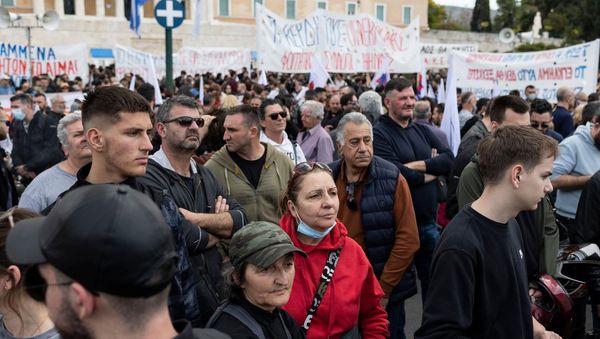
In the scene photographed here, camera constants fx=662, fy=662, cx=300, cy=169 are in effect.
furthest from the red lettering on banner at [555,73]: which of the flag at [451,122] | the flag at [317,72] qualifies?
the flag at [317,72]

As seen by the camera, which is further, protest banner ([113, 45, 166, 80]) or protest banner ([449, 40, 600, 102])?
protest banner ([113, 45, 166, 80])

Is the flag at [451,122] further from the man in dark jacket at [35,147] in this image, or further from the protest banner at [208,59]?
the protest banner at [208,59]

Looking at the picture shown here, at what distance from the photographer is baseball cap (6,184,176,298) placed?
1327mm

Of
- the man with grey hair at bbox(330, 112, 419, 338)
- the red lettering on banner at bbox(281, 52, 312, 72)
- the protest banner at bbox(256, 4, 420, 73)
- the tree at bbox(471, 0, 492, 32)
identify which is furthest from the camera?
the tree at bbox(471, 0, 492, 32)

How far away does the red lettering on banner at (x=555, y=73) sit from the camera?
1027 cm

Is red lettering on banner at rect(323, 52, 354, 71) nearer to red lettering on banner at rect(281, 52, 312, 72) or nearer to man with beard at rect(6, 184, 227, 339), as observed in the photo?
red lettering on banner at rect(281, 52, 312, 72)

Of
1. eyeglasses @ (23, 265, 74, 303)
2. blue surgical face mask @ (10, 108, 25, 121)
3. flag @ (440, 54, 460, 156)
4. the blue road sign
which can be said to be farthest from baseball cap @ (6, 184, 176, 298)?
the blue road sign

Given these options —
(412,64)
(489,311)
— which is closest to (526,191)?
(489,311)

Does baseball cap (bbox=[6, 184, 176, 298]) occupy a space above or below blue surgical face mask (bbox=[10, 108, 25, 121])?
above

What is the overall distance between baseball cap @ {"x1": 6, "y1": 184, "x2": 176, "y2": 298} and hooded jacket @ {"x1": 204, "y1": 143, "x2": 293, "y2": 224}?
288cm

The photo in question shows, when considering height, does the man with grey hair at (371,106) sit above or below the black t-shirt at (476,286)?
above

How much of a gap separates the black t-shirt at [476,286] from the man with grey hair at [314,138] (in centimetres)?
438

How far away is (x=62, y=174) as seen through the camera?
427 centimetres

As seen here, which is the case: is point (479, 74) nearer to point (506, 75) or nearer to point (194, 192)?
point (506, 75)
